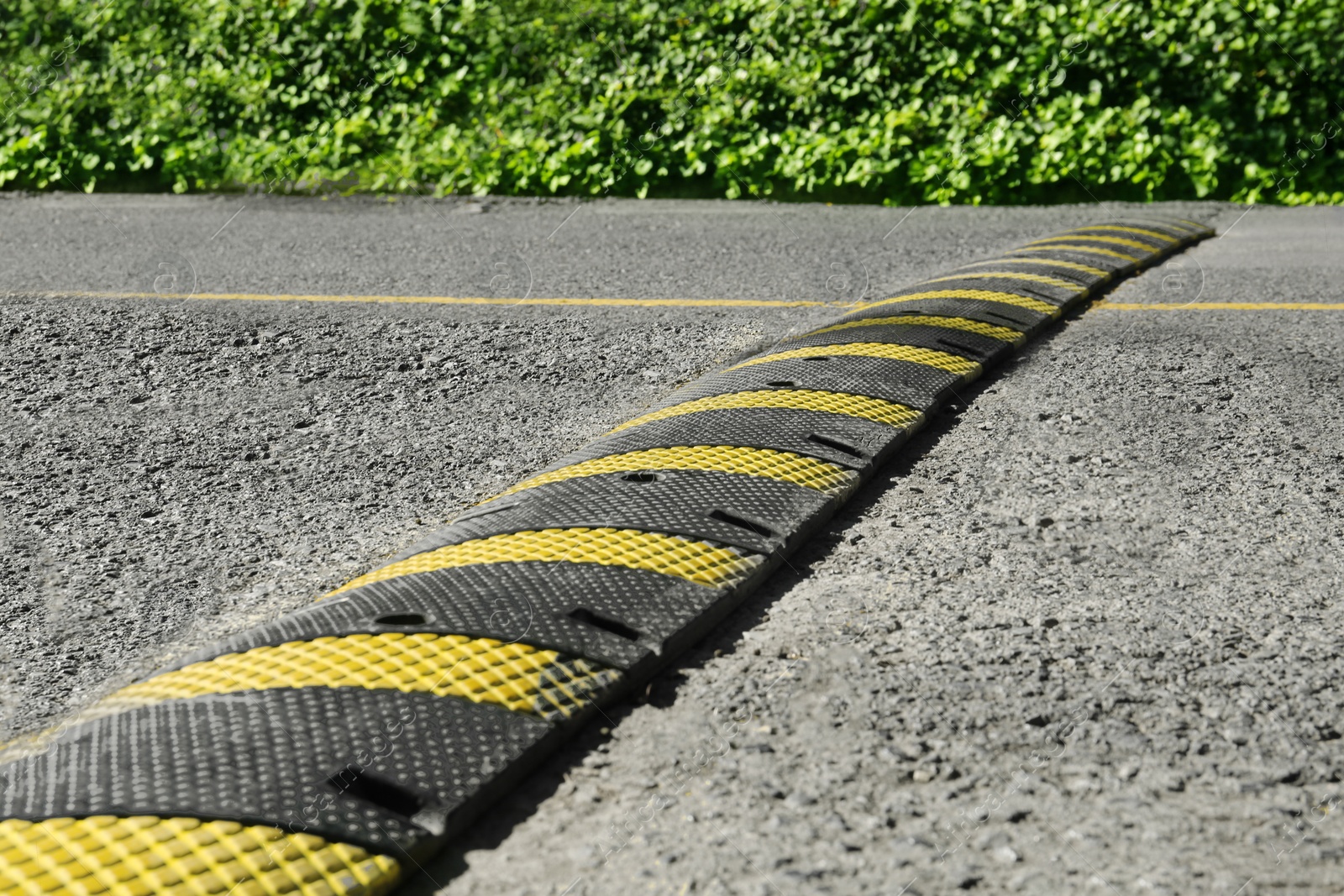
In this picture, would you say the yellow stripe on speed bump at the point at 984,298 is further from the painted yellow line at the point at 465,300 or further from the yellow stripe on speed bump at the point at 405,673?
the yellow stripe on speed bump at the point at 405,673

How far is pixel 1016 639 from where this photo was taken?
1.96 meters

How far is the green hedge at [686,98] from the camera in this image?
7027mm

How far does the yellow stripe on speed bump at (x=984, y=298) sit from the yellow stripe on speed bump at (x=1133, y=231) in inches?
62.9

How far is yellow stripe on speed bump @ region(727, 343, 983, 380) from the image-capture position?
3.46m

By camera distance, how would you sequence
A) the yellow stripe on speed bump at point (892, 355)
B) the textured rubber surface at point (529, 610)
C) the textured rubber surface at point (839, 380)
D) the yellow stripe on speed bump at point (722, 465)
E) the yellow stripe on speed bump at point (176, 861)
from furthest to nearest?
the yellow stripe on speed bump at point (892, 355)
the textured rubber surface at point (839, 380)
the yellow stripe on speed bump at point (722, 465)
the textured rubber surface at point (529, 610)
the yellow stripe on speed bump at point (176, 861)

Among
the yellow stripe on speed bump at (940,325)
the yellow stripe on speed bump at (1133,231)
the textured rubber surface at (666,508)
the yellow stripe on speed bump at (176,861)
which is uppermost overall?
the yellow stripe on speed bump at (1133,231)

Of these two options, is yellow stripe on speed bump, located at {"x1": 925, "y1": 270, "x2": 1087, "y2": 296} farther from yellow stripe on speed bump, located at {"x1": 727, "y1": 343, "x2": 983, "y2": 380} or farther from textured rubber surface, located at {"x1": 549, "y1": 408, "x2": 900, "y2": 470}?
textured rubber surface, located at {"x1": 549, "y1": 408, "x2": 900, "y2": 470}

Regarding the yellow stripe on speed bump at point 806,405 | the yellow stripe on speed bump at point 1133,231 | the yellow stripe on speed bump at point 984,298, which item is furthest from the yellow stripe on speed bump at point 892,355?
the yellow stripe on speed bump at point 1133,231

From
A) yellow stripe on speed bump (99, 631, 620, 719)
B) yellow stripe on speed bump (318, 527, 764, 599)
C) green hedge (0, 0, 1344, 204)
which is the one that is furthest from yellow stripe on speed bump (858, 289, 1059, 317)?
green hedge (0, 0, 1344, 204)

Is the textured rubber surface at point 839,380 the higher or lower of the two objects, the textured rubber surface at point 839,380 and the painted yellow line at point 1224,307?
the lower

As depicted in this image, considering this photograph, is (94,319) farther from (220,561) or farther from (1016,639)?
(1016,639)

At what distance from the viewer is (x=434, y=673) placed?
1881mm

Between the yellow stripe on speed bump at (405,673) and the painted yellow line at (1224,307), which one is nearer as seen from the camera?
the yellow stripe on speed bump at (405,673)

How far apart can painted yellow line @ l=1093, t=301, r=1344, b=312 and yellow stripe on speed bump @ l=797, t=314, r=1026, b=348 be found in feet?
2.12
